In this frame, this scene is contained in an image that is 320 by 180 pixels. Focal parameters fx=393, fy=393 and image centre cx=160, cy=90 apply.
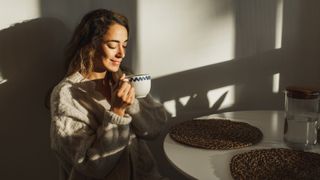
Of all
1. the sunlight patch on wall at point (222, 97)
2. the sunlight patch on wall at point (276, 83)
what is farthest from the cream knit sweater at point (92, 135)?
the sunlight patch on wall at point (276, 83)

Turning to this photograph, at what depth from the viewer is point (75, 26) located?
138 centimetres

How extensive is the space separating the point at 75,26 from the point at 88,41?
183 mm

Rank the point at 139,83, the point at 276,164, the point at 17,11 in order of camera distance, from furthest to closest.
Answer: the point at 17,11 → the point at 139,83 → the point at 276,164

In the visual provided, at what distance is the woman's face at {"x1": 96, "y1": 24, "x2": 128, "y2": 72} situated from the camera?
121 centimetres

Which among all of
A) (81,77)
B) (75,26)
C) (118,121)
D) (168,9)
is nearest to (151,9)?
(168,9)

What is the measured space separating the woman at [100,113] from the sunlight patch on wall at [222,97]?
322 mm

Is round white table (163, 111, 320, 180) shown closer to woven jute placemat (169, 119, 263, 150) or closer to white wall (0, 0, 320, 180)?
woven jute placemat (169, 119, 263, 150)

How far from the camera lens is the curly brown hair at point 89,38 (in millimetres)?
1216

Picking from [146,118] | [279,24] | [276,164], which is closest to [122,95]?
[146,118]

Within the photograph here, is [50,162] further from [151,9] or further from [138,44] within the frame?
[151,9]

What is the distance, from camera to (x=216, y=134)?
1.20 metres

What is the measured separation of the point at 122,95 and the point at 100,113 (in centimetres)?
17

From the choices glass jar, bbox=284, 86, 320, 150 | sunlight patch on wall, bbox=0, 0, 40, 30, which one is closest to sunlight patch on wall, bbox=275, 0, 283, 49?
glass jar, bbox=284, 86, 320, 150

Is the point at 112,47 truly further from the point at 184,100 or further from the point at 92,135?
the point at 184,100
